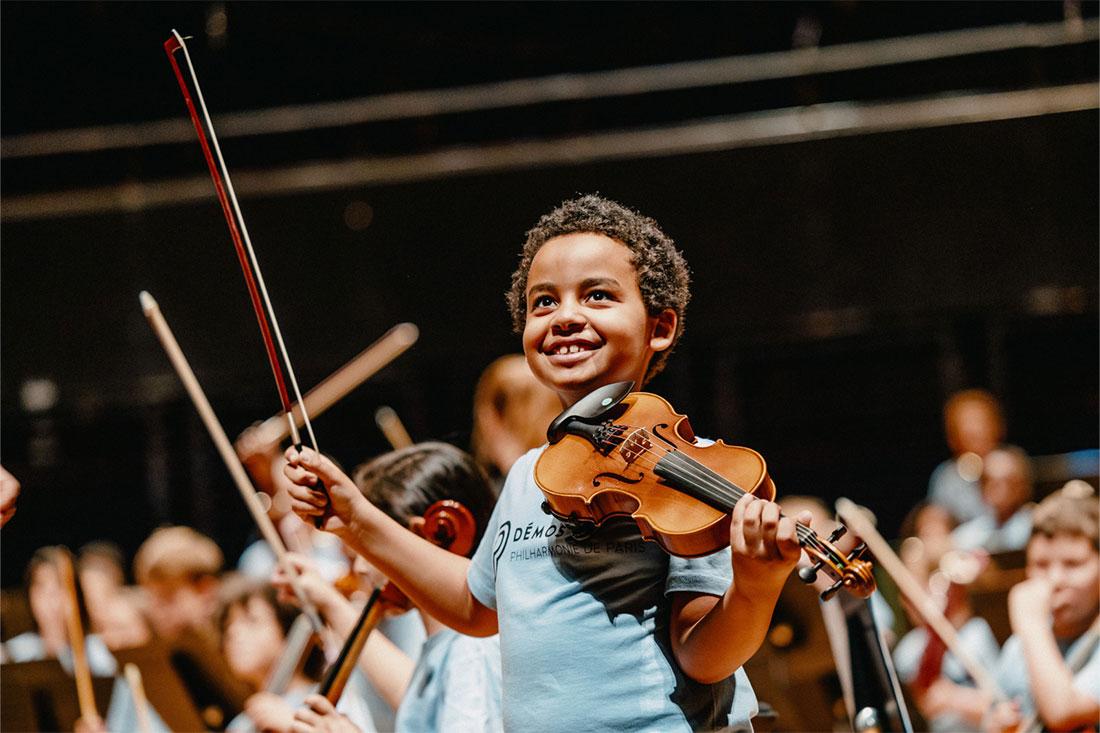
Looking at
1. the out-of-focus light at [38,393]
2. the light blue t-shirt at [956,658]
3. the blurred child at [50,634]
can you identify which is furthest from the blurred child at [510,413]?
the out-of-focus light at [38,393]

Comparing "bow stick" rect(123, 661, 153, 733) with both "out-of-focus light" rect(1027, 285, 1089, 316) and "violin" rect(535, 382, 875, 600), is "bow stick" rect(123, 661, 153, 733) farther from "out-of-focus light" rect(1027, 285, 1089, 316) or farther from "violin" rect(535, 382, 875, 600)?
"out-of-focus light" rect(1027, 285, 1089, 316)

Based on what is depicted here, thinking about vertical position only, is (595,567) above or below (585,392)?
below

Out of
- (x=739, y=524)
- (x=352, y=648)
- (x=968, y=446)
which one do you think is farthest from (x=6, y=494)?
(x=968, y=446)

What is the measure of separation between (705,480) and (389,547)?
461 mm

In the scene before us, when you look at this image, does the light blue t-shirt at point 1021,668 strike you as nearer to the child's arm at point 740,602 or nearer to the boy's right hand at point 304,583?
the boy's right hand at point 304,583

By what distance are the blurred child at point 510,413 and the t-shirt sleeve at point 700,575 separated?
3.93 feet

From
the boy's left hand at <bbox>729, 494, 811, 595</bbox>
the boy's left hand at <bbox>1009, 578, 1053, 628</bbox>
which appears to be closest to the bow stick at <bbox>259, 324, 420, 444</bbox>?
the boy's left hand at <bbox>1009, 578, 1053, 628</bbox>

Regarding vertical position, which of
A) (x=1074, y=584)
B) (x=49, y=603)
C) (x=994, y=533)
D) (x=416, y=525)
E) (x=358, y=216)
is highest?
(x=358, y=216)

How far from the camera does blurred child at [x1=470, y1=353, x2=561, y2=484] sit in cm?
266

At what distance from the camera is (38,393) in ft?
19.6

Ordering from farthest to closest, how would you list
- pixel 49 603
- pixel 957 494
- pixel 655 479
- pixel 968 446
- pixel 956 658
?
pixel 957 494
pixel 968 446
pixel 49 603
pixel 956 658
pixel 655 479

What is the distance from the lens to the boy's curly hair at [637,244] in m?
1.52

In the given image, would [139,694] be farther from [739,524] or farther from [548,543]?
[739,524]

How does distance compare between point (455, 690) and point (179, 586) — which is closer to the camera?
point (455, 690)
